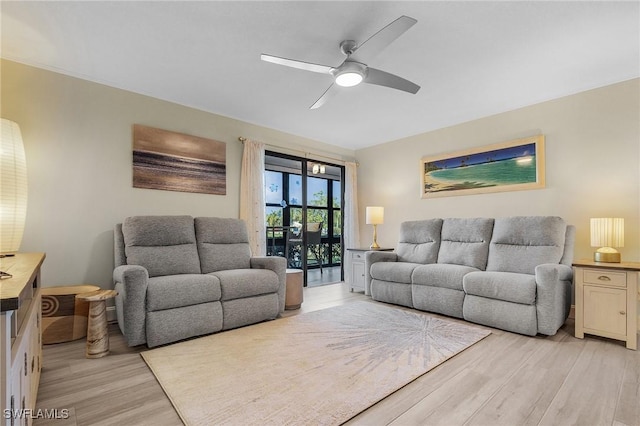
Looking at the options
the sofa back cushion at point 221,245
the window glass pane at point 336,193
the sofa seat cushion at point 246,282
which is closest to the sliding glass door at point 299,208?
the window glass pane at point 336,193

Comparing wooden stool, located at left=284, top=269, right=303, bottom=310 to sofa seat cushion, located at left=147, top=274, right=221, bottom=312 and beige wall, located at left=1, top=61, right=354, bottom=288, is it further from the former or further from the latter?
beige wall, located at left=1, top=61, right=354, bottom=288

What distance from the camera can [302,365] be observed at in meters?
2.18

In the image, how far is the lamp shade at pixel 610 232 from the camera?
2.79 m

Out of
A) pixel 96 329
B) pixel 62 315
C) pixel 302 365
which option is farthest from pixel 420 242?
pixel 62 315

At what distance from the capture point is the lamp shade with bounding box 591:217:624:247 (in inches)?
110

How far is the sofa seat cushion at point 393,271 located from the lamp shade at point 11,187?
350cm

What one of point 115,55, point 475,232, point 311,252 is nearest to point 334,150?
point 311,252

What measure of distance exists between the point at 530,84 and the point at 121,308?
443 cm

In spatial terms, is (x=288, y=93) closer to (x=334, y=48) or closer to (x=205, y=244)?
(x=334, y=48)

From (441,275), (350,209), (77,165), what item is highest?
(77,165)

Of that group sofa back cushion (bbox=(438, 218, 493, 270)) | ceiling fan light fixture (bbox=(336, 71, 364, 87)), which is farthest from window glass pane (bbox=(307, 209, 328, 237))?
ceiling fan light fixture (bbox=(336, 71, 364, 87))

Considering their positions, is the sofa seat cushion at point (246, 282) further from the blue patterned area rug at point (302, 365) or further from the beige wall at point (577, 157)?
the beige wall at point (577, 157)

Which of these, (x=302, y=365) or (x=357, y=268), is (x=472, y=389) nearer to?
(x=302, y=365)

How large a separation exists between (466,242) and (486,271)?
1.57ft
